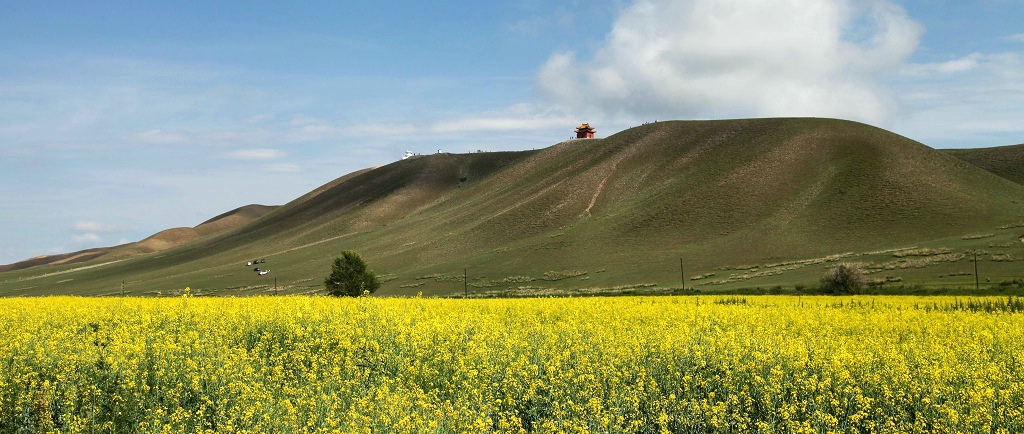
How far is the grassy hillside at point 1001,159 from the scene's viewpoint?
124312mm

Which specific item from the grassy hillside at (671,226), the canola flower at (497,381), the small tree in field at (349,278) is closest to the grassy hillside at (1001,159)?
the grassy hillside at (671,226)

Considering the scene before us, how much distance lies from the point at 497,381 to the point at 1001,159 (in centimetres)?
14733

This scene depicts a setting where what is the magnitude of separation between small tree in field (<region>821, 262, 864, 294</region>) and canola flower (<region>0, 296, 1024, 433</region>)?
34947 millimetres

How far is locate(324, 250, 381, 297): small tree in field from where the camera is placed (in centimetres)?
6931

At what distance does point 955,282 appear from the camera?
5544 cm

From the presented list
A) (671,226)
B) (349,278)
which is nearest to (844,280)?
(349,278)

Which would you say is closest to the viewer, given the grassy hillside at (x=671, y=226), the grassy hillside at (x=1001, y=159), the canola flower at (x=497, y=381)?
the canola flower at (x=497, y=381)

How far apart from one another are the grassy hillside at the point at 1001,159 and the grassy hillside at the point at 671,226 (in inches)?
619

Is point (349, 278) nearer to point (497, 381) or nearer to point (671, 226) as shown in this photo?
point (671, 226)

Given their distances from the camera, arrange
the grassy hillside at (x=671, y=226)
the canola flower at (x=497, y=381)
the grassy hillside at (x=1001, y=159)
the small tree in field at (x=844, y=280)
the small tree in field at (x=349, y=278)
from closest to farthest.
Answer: the canola flower at (x=497, y=381)
the small tree in field at (x=844, y=280)
the small tree in field at (x=349, y=278)
the grassy hillside at (x=671, y=226)
the grassy hillside at (x=1001, y=159)

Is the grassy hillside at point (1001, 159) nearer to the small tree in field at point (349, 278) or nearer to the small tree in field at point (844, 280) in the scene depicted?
the small tree in field at point (844, 280)

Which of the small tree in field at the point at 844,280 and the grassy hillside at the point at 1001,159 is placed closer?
the small tree in field at the point at 844,280

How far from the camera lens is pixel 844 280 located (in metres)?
52.6

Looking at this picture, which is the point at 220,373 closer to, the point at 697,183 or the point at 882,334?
the point at 882,334
